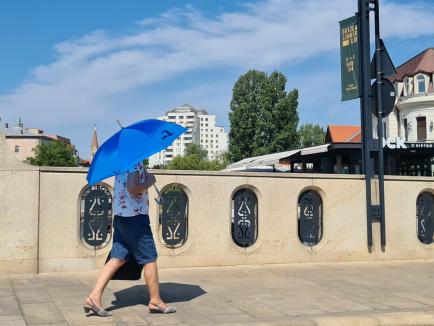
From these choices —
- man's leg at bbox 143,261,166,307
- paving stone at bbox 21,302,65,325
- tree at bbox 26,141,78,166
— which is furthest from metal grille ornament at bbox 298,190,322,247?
tree at bbox 26,141,78,166

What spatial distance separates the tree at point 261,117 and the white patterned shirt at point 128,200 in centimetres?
5577

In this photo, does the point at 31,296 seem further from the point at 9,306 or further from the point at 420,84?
the point at 420,84

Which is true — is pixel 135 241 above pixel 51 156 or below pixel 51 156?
below

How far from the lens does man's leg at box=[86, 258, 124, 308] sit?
17.5 feet

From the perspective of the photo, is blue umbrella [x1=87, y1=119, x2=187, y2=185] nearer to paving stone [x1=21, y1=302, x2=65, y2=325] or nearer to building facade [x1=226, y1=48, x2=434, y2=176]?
paving stone [x1=21, y1=302, x2=65, y2=325]

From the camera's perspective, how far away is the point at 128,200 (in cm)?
558

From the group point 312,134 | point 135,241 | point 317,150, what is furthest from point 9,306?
point 312,134

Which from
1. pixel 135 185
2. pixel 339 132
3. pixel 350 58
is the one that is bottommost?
pixel 135 185

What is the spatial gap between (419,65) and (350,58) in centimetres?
4552

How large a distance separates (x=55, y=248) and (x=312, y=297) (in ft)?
12.0

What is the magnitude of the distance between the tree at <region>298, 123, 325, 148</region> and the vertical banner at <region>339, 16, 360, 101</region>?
7890 cm

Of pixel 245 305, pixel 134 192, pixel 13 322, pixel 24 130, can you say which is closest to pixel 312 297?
pixel 245 305

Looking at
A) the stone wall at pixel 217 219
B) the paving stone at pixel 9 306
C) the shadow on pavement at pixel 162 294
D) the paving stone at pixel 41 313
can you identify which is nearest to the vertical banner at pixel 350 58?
the stone wall at pixel 217 219

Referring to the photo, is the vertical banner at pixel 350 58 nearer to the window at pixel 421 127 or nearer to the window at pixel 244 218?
the window at pixel 244 218
